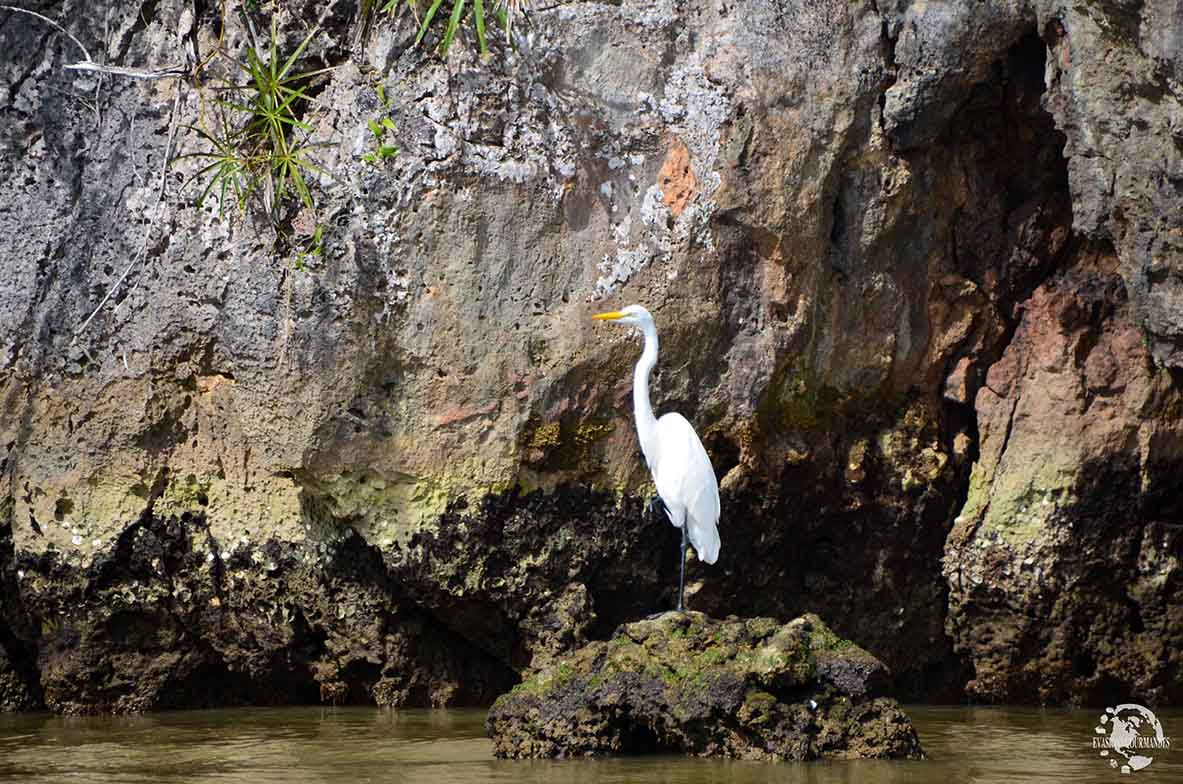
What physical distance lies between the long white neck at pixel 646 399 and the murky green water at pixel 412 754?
4.74 feet

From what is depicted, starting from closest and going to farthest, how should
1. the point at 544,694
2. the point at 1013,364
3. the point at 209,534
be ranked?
1. the point at 544,694
2. the point at 209,534
3. the point at 1013,364

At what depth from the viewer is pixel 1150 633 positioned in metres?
7.97

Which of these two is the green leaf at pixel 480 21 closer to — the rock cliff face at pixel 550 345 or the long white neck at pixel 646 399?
the rock cliff face at pixel 550 345

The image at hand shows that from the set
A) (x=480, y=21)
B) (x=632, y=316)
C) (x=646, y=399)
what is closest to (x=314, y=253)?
(x=480, y=21)

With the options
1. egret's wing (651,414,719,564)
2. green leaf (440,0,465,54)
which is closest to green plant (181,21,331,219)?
green leaf (440,0,465,54)

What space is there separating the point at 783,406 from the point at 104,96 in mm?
3747

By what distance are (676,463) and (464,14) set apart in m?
2.45

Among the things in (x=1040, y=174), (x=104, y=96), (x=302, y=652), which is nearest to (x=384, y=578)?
(x=302, y=652)

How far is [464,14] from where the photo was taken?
7.73 meters

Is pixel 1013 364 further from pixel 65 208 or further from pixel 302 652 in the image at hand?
pixel 65 208

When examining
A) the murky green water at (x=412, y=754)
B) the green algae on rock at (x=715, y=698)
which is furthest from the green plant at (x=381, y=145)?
the green algae on rock at (x=715, y=698)

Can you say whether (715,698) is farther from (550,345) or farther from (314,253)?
(314,253)

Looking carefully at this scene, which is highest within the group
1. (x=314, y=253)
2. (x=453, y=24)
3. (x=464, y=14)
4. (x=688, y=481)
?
(x=464, y=14)

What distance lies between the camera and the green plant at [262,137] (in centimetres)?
771
